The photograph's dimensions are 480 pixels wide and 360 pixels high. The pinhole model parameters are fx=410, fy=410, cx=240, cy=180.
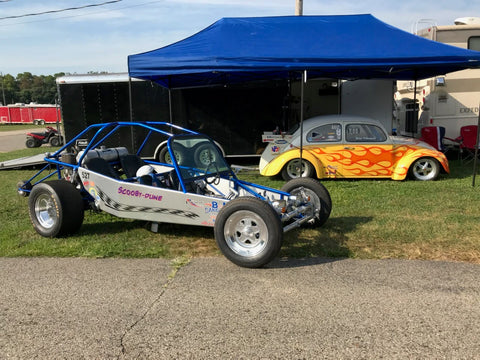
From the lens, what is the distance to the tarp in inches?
314

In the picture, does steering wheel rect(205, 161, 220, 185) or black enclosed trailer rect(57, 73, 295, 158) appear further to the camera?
black enclosed trailer rect(57, 73, 295, 158)

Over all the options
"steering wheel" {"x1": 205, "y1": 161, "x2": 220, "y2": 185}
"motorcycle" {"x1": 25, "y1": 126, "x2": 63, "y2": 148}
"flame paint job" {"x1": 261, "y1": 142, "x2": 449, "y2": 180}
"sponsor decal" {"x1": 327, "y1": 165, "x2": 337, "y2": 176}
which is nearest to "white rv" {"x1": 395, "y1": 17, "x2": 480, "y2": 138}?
"flame paint job" {"x1": 261, "y1": 142, "x2": 449, "y2": 180}

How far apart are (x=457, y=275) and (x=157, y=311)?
2.97 metres

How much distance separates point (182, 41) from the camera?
8.95 metres

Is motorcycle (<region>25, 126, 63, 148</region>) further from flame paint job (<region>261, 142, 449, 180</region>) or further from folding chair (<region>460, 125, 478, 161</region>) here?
folding chair (<region>460, 125, 478, 161</region>)

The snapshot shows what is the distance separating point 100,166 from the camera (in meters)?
5.71

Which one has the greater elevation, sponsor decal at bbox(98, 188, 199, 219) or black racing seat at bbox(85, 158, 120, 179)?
black racing seat at bbox(85, 158, 120, 179)

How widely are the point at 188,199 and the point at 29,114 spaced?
56.0 meters

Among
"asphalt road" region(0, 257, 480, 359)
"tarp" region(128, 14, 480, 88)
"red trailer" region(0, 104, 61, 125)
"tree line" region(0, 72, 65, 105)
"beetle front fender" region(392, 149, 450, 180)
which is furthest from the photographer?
"tree line" region(0, 72, 65, 105)

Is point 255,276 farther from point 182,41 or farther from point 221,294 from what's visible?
point 182,41

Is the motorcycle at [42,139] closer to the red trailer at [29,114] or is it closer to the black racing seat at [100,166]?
the black racing seat at [100,166]

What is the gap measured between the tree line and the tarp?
105 metres

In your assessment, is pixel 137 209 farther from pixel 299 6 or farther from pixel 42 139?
pixel 42 139

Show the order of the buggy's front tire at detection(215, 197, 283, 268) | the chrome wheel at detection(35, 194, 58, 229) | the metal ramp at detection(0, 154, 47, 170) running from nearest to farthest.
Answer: the buggy's front tire at detection(215, 197, 283, 268), the chrome wheel at detection(35, 194, 58, 229), the metal ramp at detection(0, 154, 47, 170)
